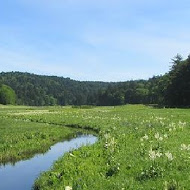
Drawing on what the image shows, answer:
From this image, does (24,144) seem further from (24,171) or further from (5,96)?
(5,96)

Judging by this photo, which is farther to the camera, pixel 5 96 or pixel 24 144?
pixel 5 96

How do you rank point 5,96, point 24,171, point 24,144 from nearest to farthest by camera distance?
1. point 24,171
2. point 24,144
3. point 5,96

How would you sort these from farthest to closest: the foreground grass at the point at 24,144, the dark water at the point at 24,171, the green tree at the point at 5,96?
the green tree at the point at 5,96 → the foreground grass at the point at 24,144 → the dark water at the point at 24,171

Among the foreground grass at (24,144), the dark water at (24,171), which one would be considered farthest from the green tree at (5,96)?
the dark water at (24,171)

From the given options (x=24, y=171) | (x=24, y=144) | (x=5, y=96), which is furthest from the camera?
(x=5, y=96)

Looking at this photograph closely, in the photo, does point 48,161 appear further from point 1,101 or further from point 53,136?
point 1,101

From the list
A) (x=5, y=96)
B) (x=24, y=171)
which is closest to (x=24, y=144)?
(x=24, y=171)

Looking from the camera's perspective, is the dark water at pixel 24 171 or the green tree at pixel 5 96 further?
the green tree at pixel 5 96

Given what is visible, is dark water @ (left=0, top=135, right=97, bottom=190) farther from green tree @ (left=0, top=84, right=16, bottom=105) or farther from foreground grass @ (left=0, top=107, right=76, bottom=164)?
green tree @ (left=0, top=84, right=16, bottom=105)

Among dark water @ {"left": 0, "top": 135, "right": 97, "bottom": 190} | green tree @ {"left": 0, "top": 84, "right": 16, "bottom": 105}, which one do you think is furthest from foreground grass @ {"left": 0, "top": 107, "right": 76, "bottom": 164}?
green tree @ {"left": 0, "top": 84, "right": 16, "bottom": 105}

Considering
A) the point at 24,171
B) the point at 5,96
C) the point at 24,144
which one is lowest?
the point at 24,171

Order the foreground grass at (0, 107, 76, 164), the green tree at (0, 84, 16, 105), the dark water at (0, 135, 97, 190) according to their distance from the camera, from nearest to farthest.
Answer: the dark water at (0, 135, 97, 190), the foreground grass at (0, 107, 76, 164), the green tree at (0, 84, 16, 105)

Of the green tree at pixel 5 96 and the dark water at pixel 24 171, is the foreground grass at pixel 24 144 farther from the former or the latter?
the green tree at pixel 5 96

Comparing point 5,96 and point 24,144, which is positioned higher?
point 5,96
